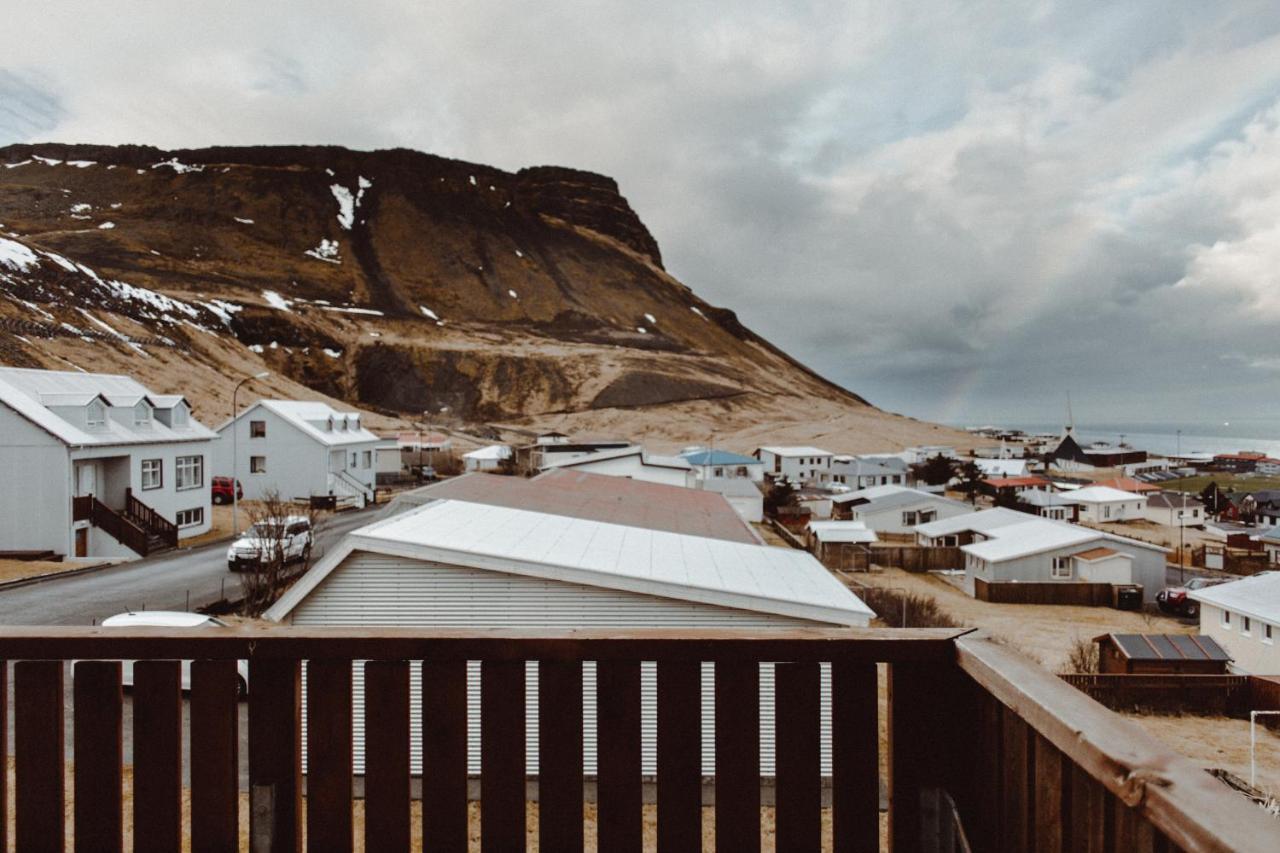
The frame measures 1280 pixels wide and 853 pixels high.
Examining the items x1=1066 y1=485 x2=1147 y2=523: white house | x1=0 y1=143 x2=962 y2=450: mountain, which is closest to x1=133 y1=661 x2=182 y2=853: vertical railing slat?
x1=1066 y1=485 x2=1147 y2=523: white house

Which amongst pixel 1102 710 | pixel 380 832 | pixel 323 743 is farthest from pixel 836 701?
pixel 323 743

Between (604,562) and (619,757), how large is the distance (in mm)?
9328

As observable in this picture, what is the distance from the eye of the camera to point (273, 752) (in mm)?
2430

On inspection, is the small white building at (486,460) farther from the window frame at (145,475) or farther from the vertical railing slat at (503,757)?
the vertical railing slat at (503,757)

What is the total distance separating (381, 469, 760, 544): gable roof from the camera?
17906 millimetres

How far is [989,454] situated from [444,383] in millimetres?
74988

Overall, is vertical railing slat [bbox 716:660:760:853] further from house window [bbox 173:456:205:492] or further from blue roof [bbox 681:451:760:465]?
blue roof [bbox 681:451:760:465]

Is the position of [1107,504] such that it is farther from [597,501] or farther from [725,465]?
[597,501]

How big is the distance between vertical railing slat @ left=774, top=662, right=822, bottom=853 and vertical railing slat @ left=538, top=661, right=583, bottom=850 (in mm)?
642

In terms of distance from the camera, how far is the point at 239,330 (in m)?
100

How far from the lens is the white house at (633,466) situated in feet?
125

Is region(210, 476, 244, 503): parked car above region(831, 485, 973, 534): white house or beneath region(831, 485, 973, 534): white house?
above

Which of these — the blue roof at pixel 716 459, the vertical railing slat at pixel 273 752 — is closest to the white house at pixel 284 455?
the blue roof at pixel 716 459

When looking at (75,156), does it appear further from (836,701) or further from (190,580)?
(836,701)
